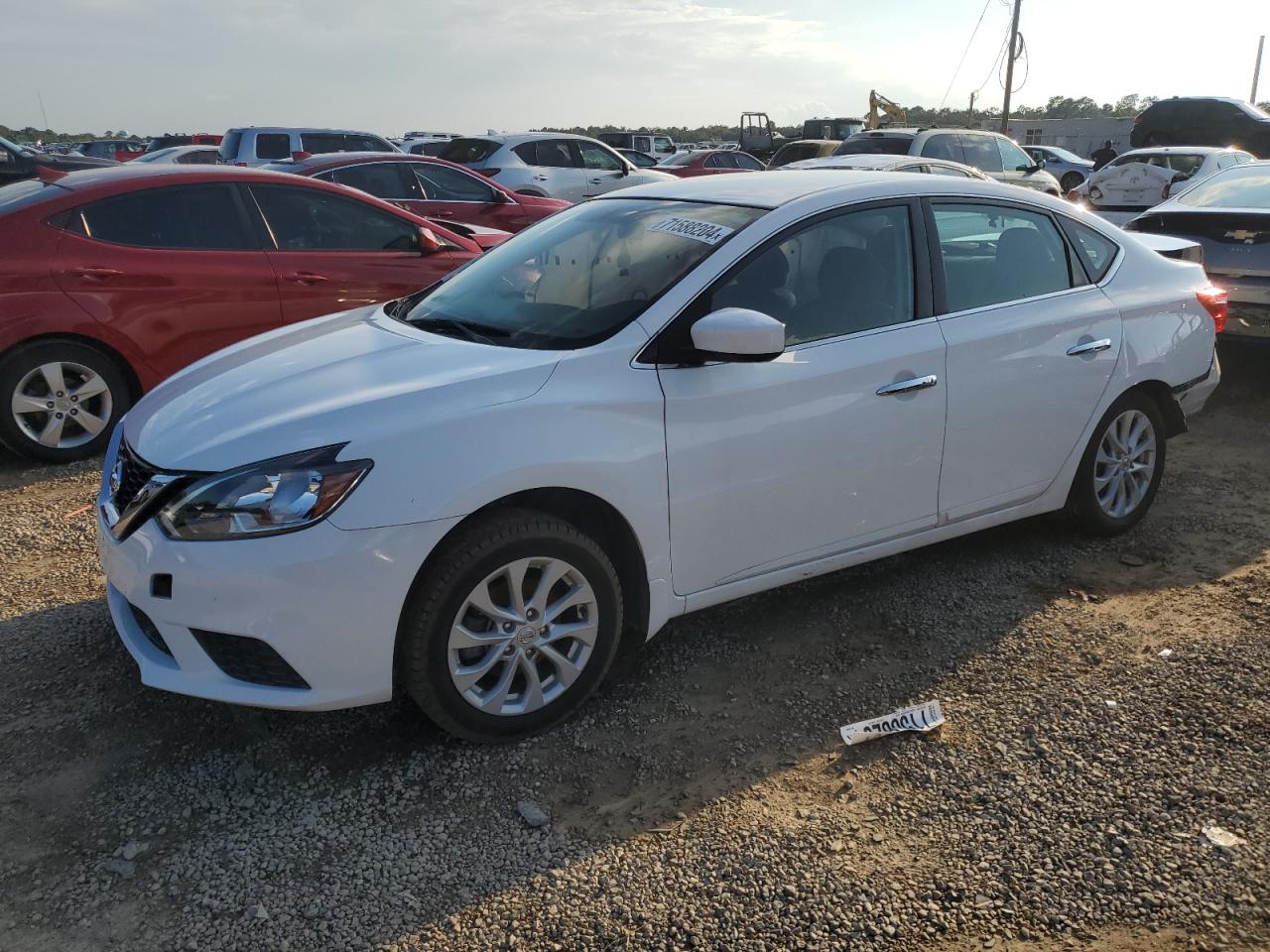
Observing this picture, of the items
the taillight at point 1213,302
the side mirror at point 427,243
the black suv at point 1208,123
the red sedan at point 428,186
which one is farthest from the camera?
the black suv at point 1208,123

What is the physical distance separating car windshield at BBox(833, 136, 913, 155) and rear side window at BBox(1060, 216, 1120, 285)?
974cm

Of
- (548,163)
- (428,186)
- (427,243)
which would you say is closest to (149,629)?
(427,243)

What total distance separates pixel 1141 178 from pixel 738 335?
49.1ft

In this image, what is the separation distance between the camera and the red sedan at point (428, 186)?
996 centimetres

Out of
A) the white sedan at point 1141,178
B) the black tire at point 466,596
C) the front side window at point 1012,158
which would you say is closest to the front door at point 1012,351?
the black tire at point 466,596

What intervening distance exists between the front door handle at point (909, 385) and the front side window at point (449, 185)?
7972 millimetres

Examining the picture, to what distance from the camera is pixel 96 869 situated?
2689 mm

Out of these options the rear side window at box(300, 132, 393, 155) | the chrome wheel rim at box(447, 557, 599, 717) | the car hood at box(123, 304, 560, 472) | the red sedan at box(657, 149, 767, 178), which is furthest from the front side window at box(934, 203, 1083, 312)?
the red sedan at box(657, 149, 767, 178)

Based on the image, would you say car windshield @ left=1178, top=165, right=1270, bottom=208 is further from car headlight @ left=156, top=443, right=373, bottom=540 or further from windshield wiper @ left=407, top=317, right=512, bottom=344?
car headlight @ left=156, top=443, right=373, bottom=540

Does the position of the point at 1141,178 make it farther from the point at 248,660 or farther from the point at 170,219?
the point at 248,660

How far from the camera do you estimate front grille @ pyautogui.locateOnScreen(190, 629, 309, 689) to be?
2857mm

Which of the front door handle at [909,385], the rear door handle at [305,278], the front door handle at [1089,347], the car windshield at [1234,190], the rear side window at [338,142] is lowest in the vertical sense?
the front door handle at [1089,347]

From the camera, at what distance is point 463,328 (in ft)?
12.1

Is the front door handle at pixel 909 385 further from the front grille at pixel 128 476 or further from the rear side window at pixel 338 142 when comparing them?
the rear side window at pixel 338 142
